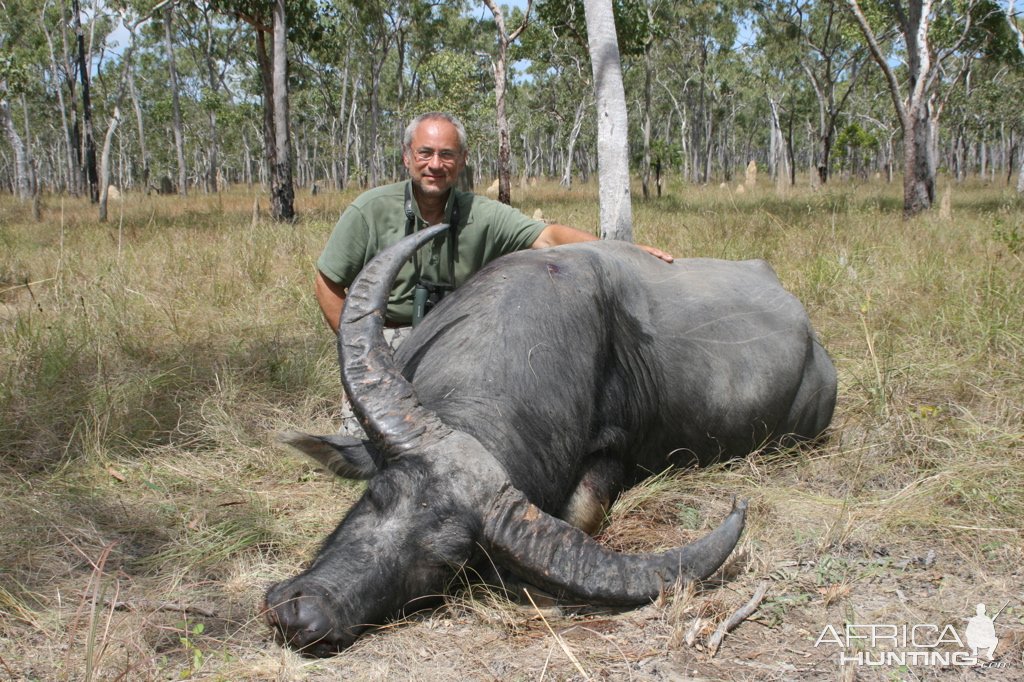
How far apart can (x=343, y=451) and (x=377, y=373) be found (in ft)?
1.11

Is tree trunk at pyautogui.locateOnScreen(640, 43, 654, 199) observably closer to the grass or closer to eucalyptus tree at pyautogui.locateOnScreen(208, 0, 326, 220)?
eucalyptus tree at pyautogui.locateOnScreen(208, 0, 326, 220)

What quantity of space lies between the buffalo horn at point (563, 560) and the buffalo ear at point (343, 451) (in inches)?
21.5

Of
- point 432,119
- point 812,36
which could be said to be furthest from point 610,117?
point 812,36

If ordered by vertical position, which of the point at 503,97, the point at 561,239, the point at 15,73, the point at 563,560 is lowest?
the point at 563,560

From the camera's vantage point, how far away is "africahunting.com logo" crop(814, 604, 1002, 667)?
88.3 inches

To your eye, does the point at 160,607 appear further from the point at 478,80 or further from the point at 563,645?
the point at 478,80

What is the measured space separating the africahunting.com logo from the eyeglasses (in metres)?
2.70

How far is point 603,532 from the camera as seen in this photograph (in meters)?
3.16

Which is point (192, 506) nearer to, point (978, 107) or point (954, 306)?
point (954, 306)

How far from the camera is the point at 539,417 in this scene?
2.75 metres

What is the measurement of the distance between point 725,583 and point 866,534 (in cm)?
68

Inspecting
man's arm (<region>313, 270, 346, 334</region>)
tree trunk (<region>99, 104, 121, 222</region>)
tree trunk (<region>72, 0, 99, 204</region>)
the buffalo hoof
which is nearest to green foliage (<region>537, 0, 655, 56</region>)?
tree trunk (<region>99, 104, 121, 222</region>)

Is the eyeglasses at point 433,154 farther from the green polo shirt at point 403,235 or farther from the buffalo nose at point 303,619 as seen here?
the buffalo nose at point 303,619

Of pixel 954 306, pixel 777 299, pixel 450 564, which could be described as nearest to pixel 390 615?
Answer: pixel 450 564
